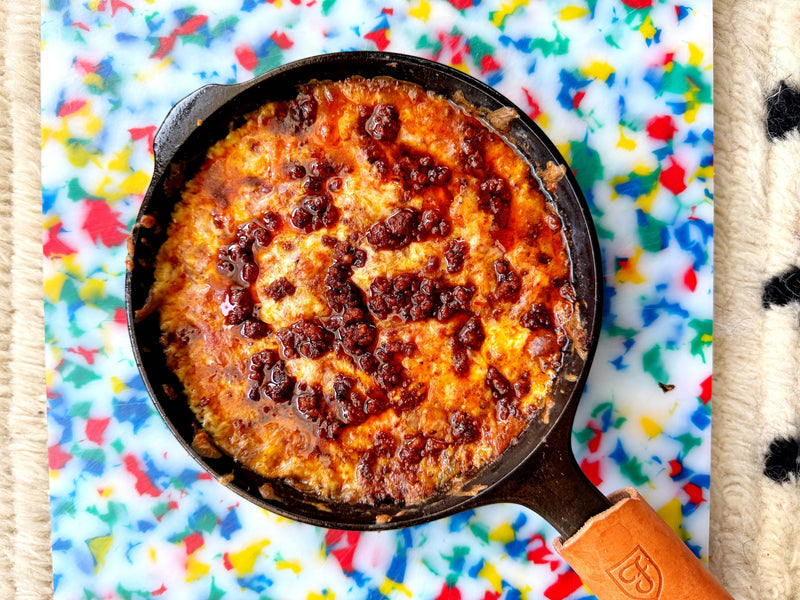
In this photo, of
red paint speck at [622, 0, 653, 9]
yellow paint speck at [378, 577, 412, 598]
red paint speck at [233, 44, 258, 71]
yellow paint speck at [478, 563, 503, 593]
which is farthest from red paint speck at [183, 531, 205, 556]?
red paint speck at [622, 0, 653, 9]

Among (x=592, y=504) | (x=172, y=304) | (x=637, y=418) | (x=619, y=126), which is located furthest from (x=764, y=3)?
(x=172, y=304)

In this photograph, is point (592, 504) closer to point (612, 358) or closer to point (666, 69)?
point (612, 358)

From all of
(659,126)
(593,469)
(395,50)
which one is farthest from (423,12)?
(593,469)

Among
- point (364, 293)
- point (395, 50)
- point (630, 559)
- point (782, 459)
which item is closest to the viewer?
point (630, 559)

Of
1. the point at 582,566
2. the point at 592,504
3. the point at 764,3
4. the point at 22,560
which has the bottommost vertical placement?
the point at 22,560

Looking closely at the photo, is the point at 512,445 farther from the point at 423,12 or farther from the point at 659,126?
the point at 423,12

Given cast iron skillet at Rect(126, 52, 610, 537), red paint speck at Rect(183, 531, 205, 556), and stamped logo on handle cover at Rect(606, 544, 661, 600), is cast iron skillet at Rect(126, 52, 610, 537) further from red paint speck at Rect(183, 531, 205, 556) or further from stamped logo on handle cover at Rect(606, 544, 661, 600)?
red paint speck at Rect(183, 531, 205, 556)
